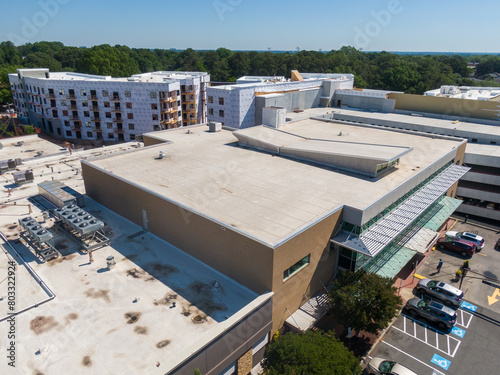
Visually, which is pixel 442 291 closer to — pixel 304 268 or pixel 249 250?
pixel 304 268

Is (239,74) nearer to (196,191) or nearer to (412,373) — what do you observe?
(196,191)

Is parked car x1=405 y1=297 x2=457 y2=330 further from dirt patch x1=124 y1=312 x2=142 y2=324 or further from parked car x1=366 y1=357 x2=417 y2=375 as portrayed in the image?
dirt patch x1=124 y1=312 x2=142 y2=324

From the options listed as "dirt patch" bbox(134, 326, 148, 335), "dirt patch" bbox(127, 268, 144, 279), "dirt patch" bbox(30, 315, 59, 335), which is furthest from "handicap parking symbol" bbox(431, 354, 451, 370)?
"dirt patch" bbox(30, 315, 59, 335)


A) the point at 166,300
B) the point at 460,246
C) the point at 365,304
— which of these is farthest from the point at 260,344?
the point at 460,246

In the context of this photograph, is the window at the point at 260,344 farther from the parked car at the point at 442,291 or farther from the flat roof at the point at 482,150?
the flat roof at the point at 482,150

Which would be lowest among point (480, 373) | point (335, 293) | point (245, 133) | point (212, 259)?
point (480, 373)

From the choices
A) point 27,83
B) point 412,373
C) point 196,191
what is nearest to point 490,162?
point 412,373
